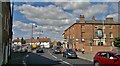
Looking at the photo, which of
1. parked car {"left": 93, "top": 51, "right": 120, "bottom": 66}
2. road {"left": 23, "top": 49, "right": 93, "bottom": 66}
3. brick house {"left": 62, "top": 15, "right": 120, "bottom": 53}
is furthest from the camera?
brick house {"left": 62, "top": 15, "right": 120, "bottom": 53}

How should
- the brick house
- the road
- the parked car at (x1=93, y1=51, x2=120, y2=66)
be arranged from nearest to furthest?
the parked car at (x1=93, y1=51, x2=120, y2=66) < the road < the brick house

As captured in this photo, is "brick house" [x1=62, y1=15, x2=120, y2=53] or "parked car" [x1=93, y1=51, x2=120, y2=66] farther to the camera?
"brick house" [x1=62, y1=15, x2=120, y2=53]

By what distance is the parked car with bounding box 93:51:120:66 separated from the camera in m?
19.9

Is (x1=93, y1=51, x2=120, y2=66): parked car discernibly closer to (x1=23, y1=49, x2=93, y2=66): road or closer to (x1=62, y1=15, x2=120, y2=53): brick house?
(x1=23, y1=49, x2=93, y2=66): road

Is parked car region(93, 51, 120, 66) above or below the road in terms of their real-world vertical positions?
above

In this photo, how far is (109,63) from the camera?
800 inches

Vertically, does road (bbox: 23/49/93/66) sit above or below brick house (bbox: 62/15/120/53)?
below

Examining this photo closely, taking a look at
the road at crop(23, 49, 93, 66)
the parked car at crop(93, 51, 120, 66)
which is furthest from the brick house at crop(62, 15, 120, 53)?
the parked car at crop(93, 51, 120, 66)

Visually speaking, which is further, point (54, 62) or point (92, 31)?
point (92, 31)

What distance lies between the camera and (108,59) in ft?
67.5

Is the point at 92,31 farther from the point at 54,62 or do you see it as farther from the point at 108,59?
the point at 108,59

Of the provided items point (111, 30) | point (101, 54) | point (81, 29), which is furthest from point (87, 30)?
point (101, 54)

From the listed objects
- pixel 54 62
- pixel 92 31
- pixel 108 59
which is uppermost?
pixel 92 31

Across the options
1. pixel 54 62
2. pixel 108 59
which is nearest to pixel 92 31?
pixel 54 62
